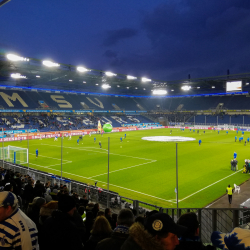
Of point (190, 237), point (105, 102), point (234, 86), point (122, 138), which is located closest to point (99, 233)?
point (190, 237)

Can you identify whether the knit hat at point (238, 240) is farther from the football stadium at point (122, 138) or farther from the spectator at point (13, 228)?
Answer: the football stadium at point (122, 138)

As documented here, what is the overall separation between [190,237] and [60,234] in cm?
187

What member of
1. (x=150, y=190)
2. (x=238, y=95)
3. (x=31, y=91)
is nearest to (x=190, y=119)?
(x=238, y=95)

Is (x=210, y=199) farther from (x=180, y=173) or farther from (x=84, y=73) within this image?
(x=84, y=73)

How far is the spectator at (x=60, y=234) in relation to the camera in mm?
3443

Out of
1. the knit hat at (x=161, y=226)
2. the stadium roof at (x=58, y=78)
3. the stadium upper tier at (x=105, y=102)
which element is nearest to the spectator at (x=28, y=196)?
the knit hat at (x=161, y=226)

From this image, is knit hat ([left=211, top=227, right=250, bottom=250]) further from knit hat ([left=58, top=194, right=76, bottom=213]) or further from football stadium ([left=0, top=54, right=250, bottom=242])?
football stadium ([left=0, top=54, right=250, bottom=242])

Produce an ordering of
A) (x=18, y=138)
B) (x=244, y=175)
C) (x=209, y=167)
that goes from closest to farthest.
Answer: (x=244, y=175)
(x=209, y=167)
(x=18, y=138)

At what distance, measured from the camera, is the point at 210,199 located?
16531 millimetres

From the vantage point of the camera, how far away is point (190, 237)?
10.3 ft

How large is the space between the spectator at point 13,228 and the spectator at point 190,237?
6.46 ft

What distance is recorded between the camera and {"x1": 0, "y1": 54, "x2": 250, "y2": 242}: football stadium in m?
17.5

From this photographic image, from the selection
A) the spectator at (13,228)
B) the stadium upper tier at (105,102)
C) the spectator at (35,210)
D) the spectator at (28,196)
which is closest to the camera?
the spectator at (13,228)

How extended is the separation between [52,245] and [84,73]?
63688mm
